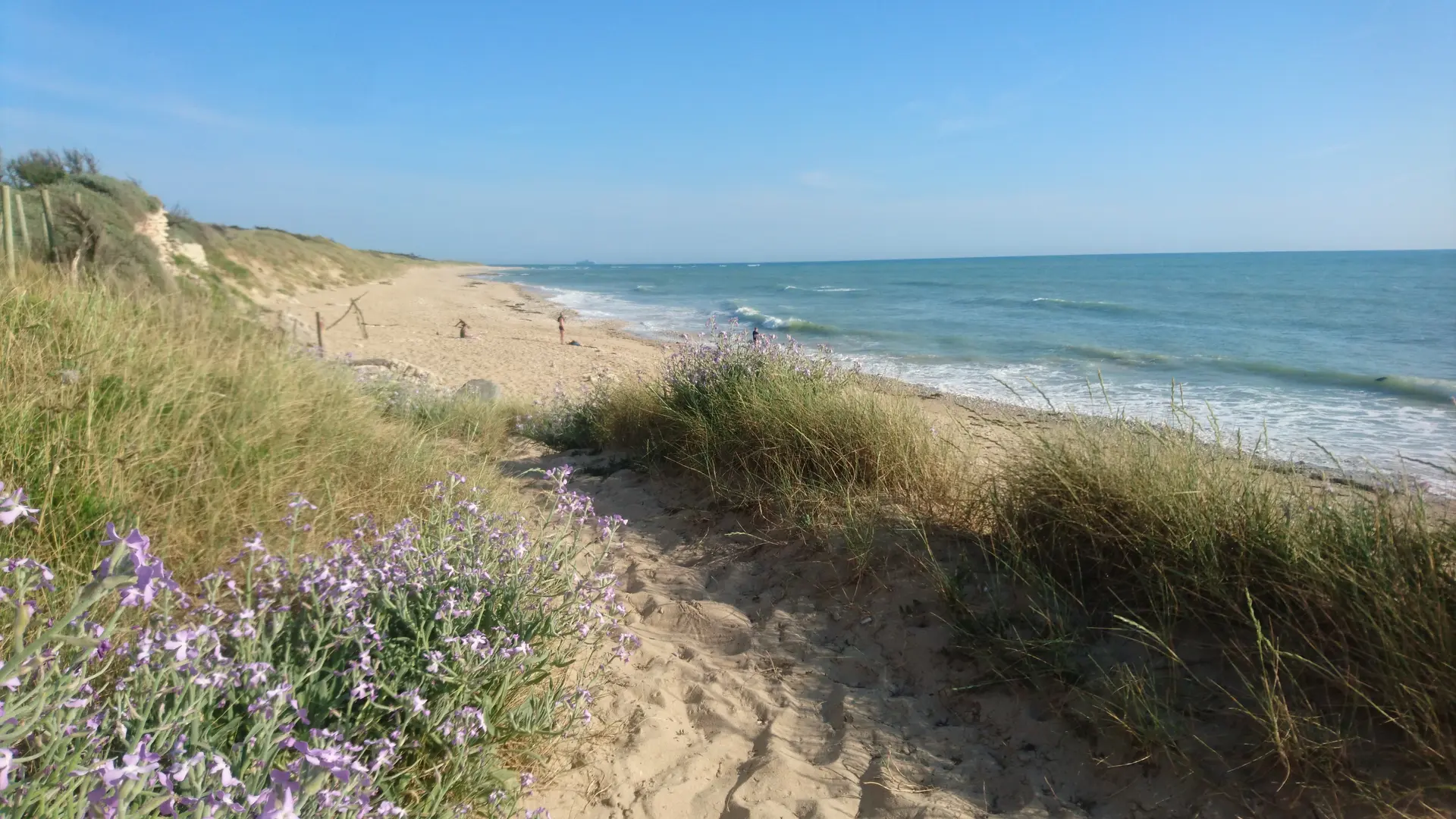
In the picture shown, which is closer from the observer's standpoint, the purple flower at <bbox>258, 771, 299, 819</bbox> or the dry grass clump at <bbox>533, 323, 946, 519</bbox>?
the purple flower at <bbox>258, 771, 299, 819</bbox>

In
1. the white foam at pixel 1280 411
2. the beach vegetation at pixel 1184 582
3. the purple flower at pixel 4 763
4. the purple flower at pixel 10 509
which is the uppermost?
the purple flower at pixel 10 509

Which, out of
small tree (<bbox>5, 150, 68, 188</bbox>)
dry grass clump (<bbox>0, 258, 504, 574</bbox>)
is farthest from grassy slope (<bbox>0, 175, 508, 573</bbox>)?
small tree (<bbox>5, 150, 68, 188</bbox>)

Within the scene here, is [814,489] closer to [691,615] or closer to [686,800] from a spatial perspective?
[691,615]

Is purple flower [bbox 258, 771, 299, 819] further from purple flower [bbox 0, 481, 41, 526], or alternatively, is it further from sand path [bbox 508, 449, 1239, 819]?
sand path [bbox 508, 449, 1239, 819]

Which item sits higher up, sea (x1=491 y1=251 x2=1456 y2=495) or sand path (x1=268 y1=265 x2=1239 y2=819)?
sand path (x1=268 y1=265 x2=1239 y2=819)

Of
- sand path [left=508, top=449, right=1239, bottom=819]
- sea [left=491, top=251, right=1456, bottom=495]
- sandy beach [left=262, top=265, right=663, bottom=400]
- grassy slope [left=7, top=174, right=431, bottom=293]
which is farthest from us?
sandy beach [left=262, top=265, right=663, bottom=400]

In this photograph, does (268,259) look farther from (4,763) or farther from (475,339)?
(4,763)

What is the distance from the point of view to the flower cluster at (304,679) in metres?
1.34

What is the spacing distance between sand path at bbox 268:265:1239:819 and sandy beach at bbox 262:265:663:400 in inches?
139

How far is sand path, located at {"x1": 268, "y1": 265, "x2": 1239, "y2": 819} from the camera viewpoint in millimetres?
2537

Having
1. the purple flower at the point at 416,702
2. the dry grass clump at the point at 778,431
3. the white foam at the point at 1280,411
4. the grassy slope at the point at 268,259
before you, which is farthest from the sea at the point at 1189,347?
the grassy slope at the point at 268,259

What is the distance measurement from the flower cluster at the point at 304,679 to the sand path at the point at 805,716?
0.94ft

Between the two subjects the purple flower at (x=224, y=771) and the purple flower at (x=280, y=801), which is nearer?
the purple flower at (x=280, y=801)

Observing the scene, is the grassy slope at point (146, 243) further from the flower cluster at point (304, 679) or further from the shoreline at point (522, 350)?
the flower cluster at point (304, 679)
